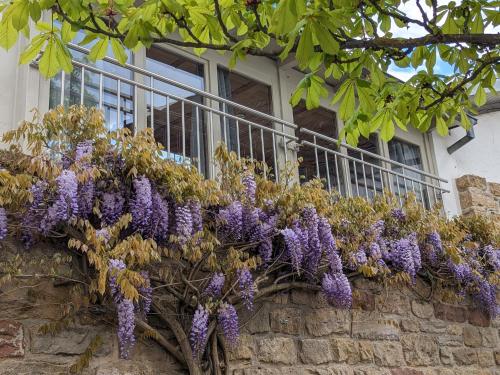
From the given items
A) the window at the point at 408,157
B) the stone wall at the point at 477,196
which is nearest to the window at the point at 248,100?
the window at the point at 408,157

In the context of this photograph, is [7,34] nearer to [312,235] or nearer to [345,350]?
[312,235]

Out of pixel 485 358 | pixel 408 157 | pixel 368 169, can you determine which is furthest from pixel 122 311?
pixel 408 157

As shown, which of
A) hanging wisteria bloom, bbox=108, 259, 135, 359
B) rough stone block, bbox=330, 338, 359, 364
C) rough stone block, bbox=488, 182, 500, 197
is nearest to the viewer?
hanging wisteria bloom, bbox=108, 259, 135, 359

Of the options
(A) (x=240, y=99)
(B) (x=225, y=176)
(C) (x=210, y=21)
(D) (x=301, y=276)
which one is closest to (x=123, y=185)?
(B) (x=225, y=176)

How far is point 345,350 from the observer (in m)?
4.00

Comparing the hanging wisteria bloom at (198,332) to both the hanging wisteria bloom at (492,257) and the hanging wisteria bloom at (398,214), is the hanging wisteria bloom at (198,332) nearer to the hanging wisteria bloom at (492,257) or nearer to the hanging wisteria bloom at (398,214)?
the hanging wisteria bloom at (398,214)

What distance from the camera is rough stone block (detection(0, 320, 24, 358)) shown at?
261 centimetres

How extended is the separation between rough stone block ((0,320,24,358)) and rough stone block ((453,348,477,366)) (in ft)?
11.8

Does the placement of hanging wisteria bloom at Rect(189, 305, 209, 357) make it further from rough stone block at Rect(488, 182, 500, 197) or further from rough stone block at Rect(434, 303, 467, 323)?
rough stone block at Rect(488, 182, 500, 197)

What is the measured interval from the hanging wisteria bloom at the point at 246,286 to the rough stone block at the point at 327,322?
70 centimetres

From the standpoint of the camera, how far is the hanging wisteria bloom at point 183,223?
306cm

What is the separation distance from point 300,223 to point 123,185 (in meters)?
1.19

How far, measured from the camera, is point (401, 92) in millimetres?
2914

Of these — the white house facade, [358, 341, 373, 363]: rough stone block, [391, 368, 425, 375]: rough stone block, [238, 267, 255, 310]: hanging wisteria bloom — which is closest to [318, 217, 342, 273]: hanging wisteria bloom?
the white house facade
